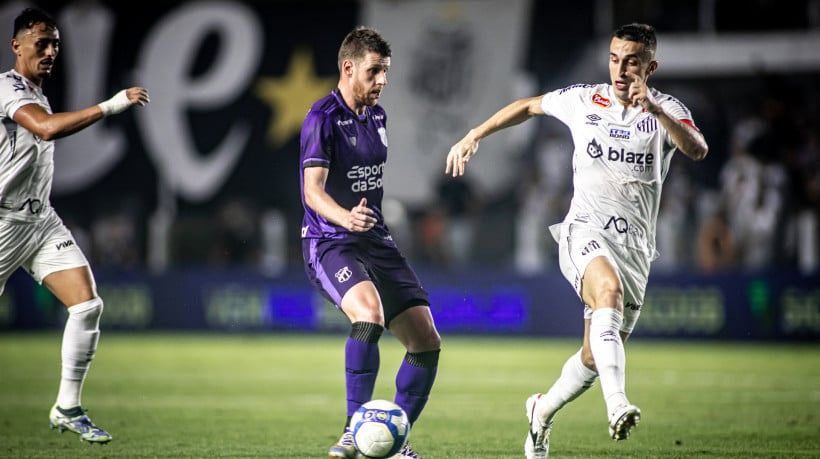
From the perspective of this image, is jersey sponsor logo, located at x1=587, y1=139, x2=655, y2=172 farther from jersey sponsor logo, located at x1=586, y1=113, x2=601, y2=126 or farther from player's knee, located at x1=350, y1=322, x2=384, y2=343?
player's knee, located at x1=350, y1=322, x2=384, y2=343

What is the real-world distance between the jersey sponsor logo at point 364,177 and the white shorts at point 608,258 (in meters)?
1.24

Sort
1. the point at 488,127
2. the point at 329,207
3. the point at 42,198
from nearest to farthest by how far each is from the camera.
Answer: the point at 329,207
the point at 488,127
the point at 42,198

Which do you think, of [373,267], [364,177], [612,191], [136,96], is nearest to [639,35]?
[612,191]

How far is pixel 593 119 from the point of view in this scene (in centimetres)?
686

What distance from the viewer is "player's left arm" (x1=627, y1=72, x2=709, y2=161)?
6.02m

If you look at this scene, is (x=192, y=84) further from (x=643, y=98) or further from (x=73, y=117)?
(x=643, y=98)

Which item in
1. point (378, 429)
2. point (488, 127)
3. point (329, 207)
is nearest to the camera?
point (378, 429)

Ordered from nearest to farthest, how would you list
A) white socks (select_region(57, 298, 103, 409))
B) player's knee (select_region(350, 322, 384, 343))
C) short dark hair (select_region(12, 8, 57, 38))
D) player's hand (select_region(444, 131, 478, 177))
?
player's knee (select_region(350, 322, 384, 343)) < player's hand (select_region(444, 131, 478, 177)) < short dark hair (select_region(12, 8, 57, 38)) < white socks (select_region(57, 298, 103, 409))

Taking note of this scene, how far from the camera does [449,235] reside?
1875cm

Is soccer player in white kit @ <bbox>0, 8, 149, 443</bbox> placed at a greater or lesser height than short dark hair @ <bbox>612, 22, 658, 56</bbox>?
lesser

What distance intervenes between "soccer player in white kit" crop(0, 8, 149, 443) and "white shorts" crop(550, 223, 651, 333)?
9.41 ft

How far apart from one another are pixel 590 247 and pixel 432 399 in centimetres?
470

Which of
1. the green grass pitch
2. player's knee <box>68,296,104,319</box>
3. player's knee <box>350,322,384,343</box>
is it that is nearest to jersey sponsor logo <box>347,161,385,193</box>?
player's knee <box>350,322,384,343</box>

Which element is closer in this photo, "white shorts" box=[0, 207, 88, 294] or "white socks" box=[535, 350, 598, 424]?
"white socks" box=[535, 350, 598, 424]
